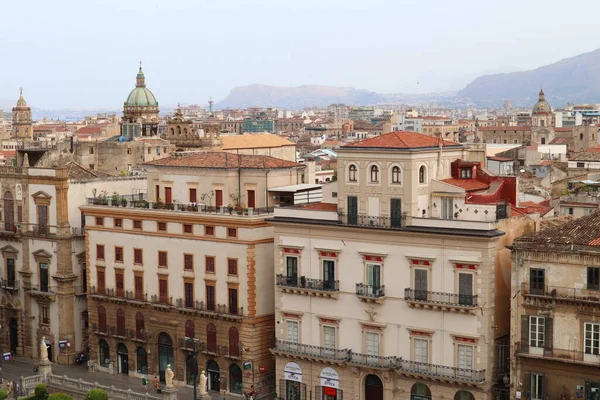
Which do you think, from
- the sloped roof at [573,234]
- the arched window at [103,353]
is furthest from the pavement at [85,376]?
the sloped roof at [573,234]

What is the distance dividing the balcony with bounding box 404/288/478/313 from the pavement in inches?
495

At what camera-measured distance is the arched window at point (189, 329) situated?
200 ft

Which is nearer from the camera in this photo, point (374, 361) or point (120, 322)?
point (374, 361)

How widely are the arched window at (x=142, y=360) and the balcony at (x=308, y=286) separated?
475 inches

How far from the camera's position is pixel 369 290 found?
5272 cm

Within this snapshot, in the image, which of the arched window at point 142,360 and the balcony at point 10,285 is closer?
the arched window at point 142,360

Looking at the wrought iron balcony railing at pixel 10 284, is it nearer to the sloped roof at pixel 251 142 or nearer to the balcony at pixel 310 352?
the balcony at pixel 310 352

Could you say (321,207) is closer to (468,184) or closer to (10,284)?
(468,184)

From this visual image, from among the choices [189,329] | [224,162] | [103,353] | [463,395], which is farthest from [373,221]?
[103,353]

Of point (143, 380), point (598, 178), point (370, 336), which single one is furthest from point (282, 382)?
point (598, 178)

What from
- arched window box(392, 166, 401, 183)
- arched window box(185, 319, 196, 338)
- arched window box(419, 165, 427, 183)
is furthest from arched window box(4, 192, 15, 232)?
arched window box(419, 165, 427, 183)

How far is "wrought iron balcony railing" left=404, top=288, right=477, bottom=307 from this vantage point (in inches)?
1944

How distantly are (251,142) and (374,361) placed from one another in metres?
81.6

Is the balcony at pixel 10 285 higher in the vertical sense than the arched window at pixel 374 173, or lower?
lower
